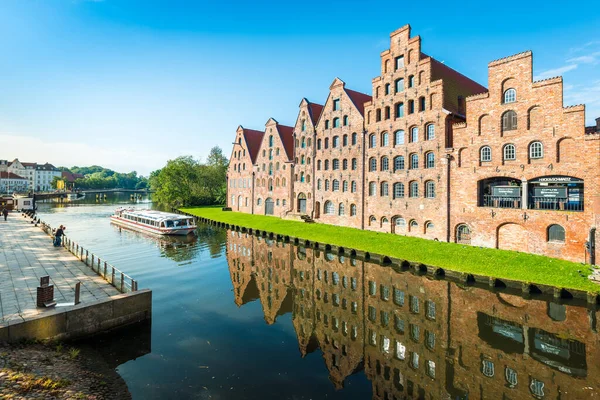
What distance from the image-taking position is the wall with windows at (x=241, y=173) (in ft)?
191

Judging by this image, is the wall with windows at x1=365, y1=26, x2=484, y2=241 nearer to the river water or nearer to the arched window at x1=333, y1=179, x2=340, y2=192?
the arched window at x1=333, y1=179, x2=340, y2=192

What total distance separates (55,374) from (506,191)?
28.2 meters

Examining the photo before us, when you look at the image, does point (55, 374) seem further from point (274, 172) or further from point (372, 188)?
point (274, 172)

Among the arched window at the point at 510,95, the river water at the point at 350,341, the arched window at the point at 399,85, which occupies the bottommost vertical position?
the river water at the point at 350,341

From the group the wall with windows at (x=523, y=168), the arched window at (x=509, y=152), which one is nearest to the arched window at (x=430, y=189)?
the wall with windows at (x=523, y=168)

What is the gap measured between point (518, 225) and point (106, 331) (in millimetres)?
26513

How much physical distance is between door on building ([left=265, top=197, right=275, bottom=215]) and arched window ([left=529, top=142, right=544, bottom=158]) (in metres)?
35.4

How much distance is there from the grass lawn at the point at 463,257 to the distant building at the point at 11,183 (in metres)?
A: 163

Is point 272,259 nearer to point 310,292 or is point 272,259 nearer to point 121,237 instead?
point 310,292

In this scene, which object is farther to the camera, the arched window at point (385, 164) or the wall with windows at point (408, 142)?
the arched window at point (385, 164)

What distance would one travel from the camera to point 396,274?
2205cm

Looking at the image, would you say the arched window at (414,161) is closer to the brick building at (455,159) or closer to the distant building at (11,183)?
the brick building at (455,159)

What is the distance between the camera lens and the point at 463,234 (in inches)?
1083

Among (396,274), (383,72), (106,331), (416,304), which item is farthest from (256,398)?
(383,72)
